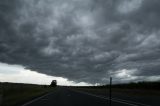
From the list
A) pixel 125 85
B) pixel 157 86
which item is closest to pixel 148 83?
pixel 157 86

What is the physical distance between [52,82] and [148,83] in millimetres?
74716

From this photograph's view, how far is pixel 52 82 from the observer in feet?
448

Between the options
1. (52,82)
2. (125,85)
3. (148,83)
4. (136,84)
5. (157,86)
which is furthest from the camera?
(52,82)

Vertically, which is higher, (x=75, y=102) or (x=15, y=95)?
(x=15, y=95)

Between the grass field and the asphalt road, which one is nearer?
the asphalt road

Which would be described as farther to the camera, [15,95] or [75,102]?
[15,95]

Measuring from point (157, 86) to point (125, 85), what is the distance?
29.5 metres

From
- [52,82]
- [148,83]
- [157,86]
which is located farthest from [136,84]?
[52,82]

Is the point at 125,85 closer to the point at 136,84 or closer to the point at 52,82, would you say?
the point at 136,84

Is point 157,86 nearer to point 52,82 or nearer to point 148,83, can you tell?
point 148,83

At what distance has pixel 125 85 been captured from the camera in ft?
297

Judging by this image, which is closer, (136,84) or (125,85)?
(136,84)

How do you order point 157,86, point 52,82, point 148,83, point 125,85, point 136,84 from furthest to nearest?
point 52,82 < point 125,85 < point 136,84 < point 148,83 < point 157,86

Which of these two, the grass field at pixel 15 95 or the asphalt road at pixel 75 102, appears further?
the grass field at pixel 15 95
